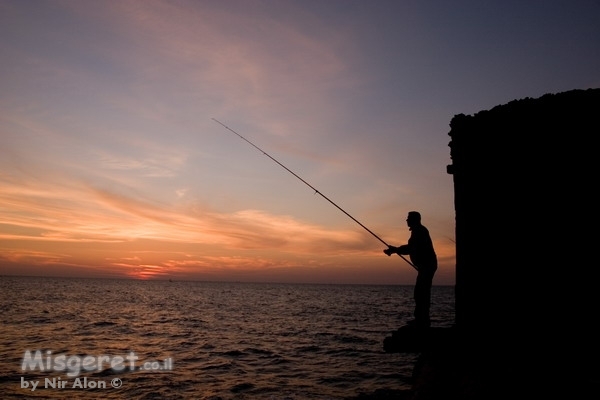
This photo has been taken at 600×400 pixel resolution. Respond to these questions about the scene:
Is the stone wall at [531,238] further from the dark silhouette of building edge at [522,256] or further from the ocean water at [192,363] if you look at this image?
the ocean water at [192,363]

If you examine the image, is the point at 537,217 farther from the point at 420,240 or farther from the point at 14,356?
the point at 14,356

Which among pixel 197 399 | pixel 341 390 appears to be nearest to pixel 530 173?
pixel 341 390

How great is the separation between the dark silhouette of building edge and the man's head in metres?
0.76

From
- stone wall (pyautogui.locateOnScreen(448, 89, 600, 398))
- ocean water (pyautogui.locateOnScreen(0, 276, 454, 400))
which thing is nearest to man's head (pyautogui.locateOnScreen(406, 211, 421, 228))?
stone wall (pyautogui.locateOnScreen(448, 89, 600, 398))

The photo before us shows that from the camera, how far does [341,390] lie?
13008 millimetres

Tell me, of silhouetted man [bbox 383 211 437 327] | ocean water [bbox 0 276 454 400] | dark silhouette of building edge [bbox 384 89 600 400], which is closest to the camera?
dark silhouette of building edge [bbox 384 89 600 400]

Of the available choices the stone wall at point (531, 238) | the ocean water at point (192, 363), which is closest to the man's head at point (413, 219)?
the stone wall at point (531, 238)

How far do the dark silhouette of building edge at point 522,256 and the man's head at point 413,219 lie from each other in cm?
76

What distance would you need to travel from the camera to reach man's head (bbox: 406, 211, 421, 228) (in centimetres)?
736

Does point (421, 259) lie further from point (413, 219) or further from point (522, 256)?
point (522, 256)

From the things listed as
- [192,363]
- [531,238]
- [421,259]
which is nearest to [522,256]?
[531,238]

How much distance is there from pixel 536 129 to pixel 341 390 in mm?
10785

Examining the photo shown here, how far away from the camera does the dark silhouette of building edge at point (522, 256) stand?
17.9 feet

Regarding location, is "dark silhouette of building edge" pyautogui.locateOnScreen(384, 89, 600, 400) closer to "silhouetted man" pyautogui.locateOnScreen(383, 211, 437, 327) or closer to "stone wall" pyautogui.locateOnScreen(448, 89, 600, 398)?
"stone wall" pyautogui.locateOnScreen(448, 89, 600, 398)
